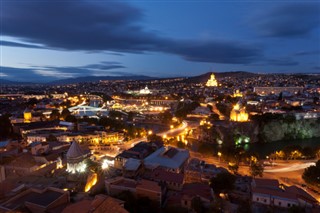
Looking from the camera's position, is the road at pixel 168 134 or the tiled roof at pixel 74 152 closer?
the tiled roof at pixel 74 152

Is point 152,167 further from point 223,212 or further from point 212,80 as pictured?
point 212,80

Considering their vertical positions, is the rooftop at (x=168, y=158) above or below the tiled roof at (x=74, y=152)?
below

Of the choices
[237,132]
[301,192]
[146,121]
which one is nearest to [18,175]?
[301,192]

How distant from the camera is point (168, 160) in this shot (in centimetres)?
1272

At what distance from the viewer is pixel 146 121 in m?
31.0

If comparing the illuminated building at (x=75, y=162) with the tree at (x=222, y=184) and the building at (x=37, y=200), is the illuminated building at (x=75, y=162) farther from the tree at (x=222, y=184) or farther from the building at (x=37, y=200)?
the tree at (x=222, y=184)

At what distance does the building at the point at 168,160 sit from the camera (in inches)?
480

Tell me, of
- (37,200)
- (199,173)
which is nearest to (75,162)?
(37,200)

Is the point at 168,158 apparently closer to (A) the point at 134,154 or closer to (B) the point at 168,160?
(B) the point at 168,160

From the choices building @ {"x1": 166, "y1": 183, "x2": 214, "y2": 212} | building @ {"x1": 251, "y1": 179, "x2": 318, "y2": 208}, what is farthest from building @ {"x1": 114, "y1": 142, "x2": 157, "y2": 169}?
building @ {"x1": 251, "y1": 179, "x2": 318, "y2": 208}

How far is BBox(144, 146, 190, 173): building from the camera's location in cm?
A: 1220

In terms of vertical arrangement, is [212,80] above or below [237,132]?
above

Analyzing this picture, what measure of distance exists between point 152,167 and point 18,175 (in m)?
6.03

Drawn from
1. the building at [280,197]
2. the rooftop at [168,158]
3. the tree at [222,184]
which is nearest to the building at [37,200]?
the rooftop at [168,158]
